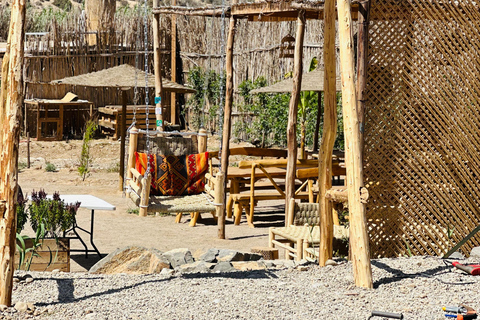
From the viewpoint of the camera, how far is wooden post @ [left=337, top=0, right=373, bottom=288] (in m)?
5.04

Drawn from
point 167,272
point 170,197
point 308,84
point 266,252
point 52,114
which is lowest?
point 266,252

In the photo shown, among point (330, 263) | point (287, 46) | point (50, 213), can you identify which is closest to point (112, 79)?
point (287, 46)

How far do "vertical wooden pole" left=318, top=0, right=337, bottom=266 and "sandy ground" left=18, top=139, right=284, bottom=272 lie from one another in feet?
7.79

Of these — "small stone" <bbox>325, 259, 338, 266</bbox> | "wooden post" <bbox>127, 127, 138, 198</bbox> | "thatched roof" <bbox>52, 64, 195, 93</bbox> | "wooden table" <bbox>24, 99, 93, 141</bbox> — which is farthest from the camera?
"wooden table" <bbox>24, 99, 93, 141</bbox>

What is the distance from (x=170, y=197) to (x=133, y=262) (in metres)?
2.63

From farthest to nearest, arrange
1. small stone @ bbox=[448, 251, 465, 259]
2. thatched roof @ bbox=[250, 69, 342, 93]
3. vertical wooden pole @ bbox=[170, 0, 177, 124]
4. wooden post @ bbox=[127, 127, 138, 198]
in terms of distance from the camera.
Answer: vertical wooden pole @ bbox=[170, 0, 177, 124], thatched roof @ bbox=[250, 69, 342, 93], wooden post @ bbox=[127, 127, 138, 198], small stone @ bbox=[448, 251, 465, 259]

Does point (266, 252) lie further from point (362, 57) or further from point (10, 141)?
point (10, 141)

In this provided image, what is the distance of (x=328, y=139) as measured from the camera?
18.7ft

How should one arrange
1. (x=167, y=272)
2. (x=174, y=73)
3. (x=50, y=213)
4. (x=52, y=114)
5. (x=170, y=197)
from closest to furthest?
(x=167, y=272) → (x=50, y=213) → (x=170, y=197) → (x=52, y=114) → (x=174, y=73)

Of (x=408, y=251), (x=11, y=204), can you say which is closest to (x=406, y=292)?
(x=408, y=251)

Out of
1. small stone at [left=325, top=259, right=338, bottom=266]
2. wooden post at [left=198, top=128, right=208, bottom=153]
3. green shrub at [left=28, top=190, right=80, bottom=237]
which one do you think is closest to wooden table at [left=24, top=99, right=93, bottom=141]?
wooden post at [left=198, top=128, right=208, bottom=153]

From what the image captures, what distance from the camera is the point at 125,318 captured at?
429 centimetres

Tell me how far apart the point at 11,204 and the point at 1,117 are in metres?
0.56

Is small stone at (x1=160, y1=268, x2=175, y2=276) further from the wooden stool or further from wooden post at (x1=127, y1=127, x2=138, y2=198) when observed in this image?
wooden post at (x1=127, y1=127, x2=138, y2=198)
